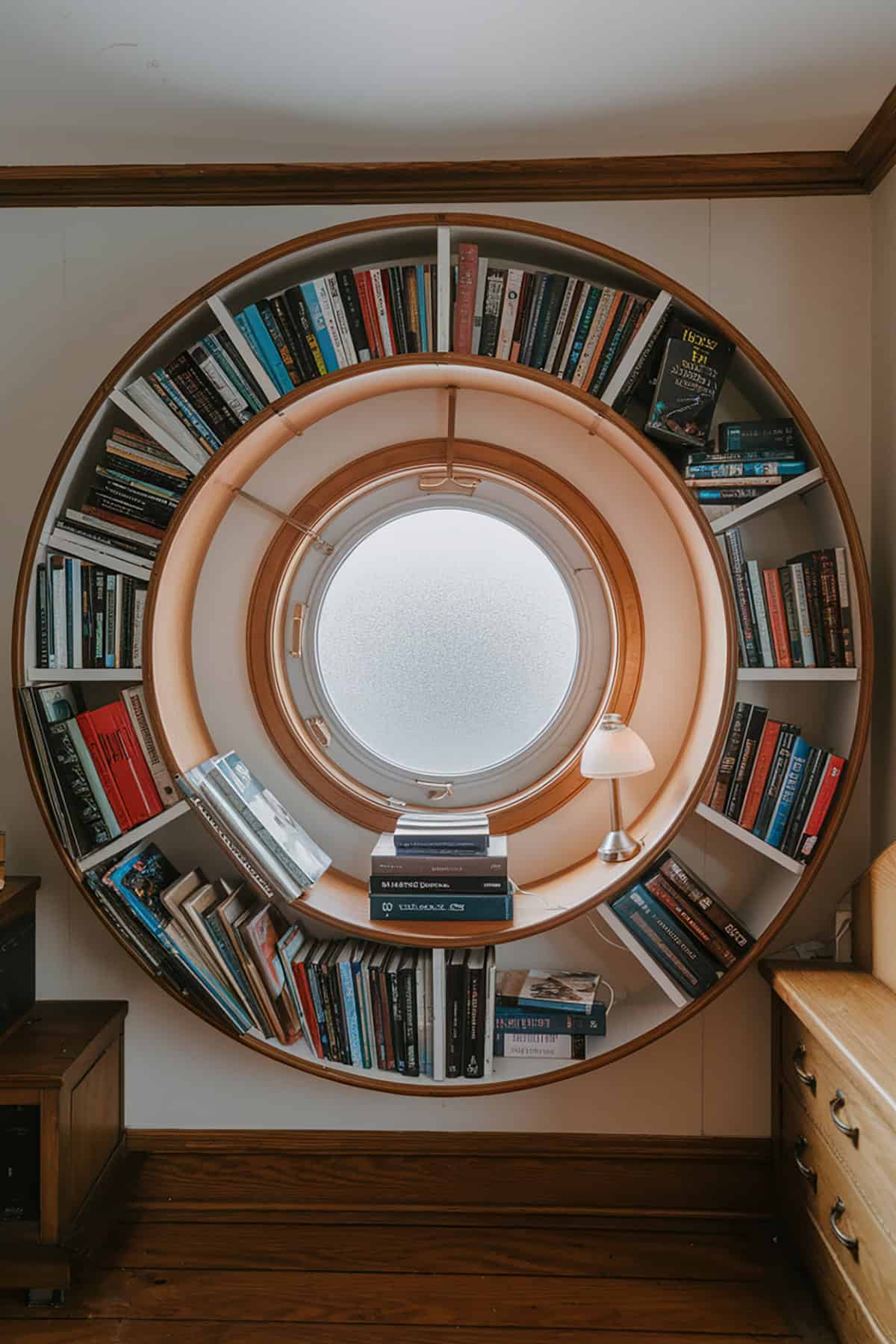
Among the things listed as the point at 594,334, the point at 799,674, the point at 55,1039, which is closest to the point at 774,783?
the point at 799,674

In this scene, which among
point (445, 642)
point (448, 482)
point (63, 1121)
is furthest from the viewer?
point (445, 642)

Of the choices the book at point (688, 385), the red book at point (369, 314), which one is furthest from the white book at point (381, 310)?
the book at point (688, 385)

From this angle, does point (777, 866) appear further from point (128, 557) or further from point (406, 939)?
point (128, 557)

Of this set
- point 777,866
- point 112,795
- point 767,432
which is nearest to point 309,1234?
point 112,795

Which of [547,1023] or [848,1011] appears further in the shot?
[547,1023]

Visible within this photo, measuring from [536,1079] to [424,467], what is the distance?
1.55 metres

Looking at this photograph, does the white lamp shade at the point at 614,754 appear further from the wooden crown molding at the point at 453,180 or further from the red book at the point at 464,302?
the wooden crown molding at the point at 453,180

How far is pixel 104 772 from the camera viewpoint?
2131 mm

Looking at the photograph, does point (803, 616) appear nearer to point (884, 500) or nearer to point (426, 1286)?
point (884, 500)

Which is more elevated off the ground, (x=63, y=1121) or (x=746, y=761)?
(x=746, y=761)

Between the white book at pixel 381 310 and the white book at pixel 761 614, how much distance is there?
96 centimetres

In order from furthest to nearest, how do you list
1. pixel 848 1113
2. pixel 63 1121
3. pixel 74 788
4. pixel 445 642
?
pixel 445 642 → pixel 74 788 → pixel 63 1121 → pixel 848 1113

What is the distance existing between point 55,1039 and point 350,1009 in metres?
0.70

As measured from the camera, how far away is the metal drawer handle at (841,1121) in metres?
1.75
